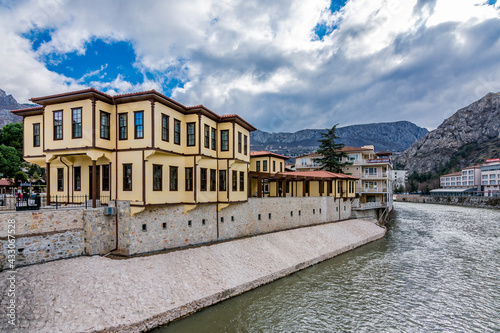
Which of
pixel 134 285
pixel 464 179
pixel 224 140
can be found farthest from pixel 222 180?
pixel 464 179

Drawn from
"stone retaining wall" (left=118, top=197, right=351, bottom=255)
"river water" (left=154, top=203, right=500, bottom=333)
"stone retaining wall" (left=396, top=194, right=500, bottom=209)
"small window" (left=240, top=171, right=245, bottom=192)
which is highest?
"small window" (left=240, top=171, right=245, bottom=192)

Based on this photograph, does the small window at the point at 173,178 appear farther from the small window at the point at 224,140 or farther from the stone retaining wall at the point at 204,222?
the small window at the point at 224,140

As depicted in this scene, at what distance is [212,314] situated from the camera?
14.1 metres

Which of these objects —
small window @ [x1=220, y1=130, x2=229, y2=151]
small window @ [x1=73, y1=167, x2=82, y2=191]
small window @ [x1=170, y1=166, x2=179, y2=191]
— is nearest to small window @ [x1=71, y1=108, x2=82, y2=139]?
small window @ [x1=73, y1=167, x2=82, y2=191]

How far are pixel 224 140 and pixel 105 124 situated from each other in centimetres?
921

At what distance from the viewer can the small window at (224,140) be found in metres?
23.0

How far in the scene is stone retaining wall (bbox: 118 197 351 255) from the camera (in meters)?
17.2

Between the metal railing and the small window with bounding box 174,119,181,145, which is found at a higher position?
the small window with bounding box 174,119,181,145

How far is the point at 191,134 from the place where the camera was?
807 inches

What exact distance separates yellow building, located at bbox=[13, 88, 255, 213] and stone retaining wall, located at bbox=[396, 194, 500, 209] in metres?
103

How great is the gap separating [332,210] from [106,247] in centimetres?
3009

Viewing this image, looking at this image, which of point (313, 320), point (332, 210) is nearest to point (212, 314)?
point (313, 320)

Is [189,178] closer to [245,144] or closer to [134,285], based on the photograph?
[245,144]

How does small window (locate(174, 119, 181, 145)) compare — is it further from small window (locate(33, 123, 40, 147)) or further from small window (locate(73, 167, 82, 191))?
small window (locate(33, 123, 40, 147))
